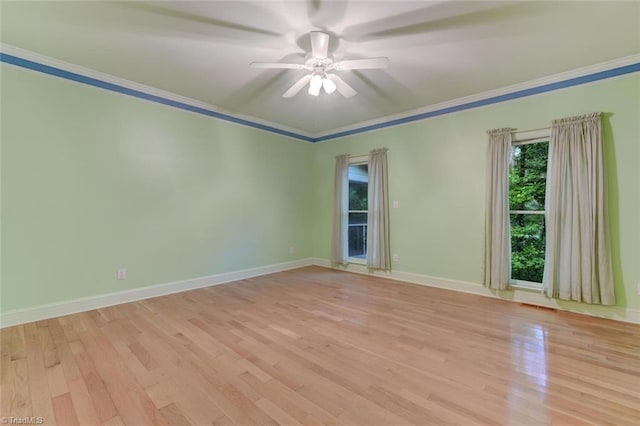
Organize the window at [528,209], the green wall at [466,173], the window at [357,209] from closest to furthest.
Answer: the green wall at [466,173]
the window at [528,209]
the window at [357,209]

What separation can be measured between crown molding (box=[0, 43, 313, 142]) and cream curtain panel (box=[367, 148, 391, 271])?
207 centimetres

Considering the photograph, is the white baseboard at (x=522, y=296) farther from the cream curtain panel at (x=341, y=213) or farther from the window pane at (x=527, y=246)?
the cream curtain panel at (x=341, y=213)

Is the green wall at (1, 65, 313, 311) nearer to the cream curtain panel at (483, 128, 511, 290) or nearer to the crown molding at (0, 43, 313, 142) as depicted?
the crown molding at (0, 43, 313, 142)

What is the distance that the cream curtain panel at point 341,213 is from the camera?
5145 mm

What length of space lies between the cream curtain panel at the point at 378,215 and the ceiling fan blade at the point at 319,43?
2474mm

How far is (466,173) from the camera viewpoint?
149 inches

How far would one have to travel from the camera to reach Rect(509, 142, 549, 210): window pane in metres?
3.39

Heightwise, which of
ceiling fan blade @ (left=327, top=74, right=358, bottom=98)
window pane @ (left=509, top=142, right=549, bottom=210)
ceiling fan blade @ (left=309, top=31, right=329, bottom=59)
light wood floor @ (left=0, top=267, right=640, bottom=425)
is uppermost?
ceiling fan blade @ (left=309, top=31, right=329, bottom=59)

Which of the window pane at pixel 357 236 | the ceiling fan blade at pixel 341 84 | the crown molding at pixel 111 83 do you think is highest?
the crown molding at pixel 111 83

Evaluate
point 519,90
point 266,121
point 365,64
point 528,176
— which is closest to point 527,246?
point 528,176

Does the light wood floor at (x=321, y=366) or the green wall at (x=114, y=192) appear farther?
the green wall at (x=114, y=192)

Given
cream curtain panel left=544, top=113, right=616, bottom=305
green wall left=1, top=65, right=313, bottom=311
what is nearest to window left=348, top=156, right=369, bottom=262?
green wall left=1, top=65, right=313, bottom=311

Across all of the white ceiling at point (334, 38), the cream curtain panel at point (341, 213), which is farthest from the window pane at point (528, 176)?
the cream curtain panel at point (341, 213)

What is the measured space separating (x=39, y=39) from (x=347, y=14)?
9.11 feet
